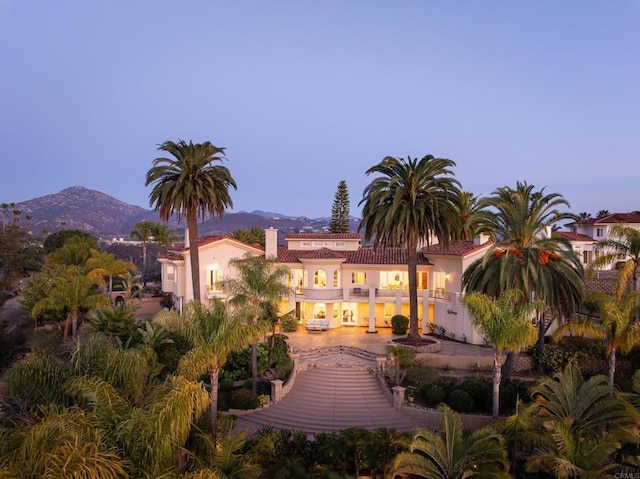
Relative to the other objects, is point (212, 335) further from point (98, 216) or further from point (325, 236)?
point (98, 216)

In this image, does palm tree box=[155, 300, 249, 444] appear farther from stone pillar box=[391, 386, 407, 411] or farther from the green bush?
the green bush

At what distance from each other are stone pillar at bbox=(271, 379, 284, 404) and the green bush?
12.2 m

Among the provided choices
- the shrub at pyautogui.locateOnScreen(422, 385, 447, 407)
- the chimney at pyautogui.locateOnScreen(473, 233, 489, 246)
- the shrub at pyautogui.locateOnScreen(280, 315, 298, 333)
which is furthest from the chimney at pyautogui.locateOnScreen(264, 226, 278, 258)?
the shrub at pyautogui.locateOnScreen(422, 385, 447, 407)

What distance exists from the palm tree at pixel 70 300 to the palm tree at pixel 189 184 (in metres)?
6.58

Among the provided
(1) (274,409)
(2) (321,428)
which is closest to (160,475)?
(2) (321,428)

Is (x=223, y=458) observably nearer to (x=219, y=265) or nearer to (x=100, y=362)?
(x=100, y=362)

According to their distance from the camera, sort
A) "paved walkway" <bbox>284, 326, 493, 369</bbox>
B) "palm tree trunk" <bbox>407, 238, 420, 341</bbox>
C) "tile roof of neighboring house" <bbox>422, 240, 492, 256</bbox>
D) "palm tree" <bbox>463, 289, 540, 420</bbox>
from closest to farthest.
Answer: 1. "palm tree" <bbox>463, 289, 540, 420</bbox>
2. "paved walkway" <bbox>284, 326, 493, 369</bbox>
3. "palm tree trunk" <bbox>407, 238, 420, 341</bbox>
4. "tile roof of neighboring house" <bbox>422, 240, 492, 256</bbox>

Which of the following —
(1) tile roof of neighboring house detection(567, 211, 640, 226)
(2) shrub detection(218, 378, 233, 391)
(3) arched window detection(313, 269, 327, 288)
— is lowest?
(2) shrub detection(218, 378, 233, 391)

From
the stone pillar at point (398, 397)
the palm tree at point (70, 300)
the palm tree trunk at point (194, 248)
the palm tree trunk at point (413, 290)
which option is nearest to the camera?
the stone pillar at point (398, 397)

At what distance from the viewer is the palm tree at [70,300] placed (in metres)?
25.5

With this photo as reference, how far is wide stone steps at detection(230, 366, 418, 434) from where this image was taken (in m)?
19.3

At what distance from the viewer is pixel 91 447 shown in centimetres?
652

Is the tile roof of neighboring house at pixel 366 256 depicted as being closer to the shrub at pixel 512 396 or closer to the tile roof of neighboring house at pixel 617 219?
the shrub at pixel 512 396

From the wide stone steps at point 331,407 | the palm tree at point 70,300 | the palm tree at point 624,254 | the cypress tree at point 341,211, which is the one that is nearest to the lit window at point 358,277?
the wide stone steps at point 331,407
